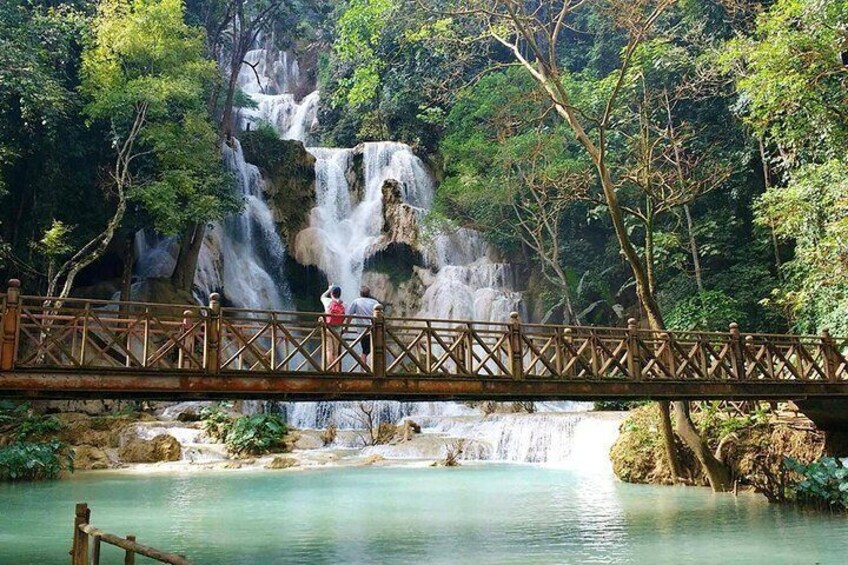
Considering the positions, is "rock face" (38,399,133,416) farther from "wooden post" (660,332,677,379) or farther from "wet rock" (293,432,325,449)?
"wooden post" (660,332,677,379)

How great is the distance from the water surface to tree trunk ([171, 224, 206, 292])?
10005 mm

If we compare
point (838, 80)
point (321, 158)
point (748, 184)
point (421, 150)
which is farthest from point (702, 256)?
point (321, 158)

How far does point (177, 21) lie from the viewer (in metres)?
23.3

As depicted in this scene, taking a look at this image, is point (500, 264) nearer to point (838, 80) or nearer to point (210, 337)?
point (838, 80)

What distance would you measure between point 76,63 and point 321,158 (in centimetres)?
1177

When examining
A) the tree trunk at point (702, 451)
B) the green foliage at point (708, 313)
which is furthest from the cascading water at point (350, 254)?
the tree trunk at point (702, 451)

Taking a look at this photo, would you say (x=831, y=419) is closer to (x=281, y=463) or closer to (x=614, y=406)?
(x=614, y=406)

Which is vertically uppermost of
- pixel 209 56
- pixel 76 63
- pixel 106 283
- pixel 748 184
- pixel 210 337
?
pixel 209 56

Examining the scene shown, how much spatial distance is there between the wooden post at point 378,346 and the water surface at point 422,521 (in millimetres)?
2263

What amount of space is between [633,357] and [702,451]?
130 inches

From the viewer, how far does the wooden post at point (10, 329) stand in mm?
8875

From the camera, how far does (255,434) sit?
71.2ft

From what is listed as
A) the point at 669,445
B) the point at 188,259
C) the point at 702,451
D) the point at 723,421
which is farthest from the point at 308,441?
the point at 723,421

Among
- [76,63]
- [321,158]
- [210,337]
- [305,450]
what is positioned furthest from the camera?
[321,158]
